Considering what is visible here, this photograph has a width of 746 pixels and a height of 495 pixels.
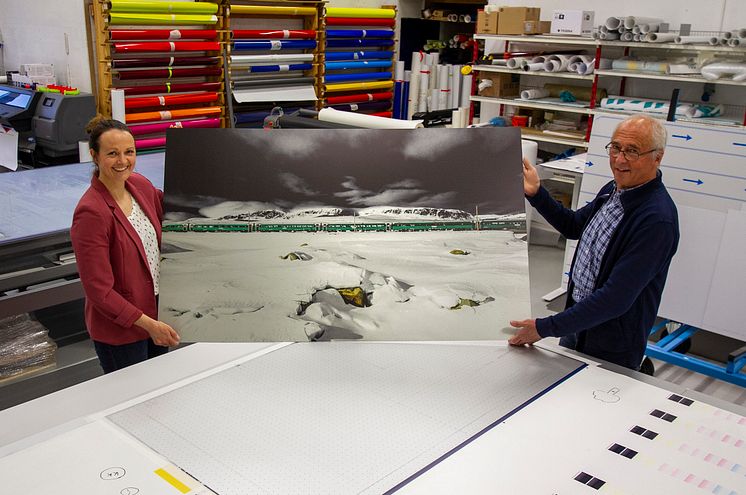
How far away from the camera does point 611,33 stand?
5543mm

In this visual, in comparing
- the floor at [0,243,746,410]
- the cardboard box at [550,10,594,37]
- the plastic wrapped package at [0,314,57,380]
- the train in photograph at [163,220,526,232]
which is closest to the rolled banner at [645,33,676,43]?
the cardboard box at [550,10,594,37]

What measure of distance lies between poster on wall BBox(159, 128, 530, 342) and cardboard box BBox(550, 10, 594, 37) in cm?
424

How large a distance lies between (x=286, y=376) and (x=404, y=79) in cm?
644

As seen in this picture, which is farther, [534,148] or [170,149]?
[534,148]

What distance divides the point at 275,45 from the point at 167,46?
127 centimetres

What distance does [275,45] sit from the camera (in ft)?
21.2

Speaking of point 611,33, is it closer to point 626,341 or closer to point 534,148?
point 534,148

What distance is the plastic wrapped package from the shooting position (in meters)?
3.37

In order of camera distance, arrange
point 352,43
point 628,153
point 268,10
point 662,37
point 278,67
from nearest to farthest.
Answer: point 628,153
point 662,37
point 268,10
point 278,67
point 352,43

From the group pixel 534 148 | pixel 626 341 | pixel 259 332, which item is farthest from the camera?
pixel 534 148

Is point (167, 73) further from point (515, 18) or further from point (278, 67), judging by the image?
point (515, 18)

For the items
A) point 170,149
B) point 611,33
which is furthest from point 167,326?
point 611,33

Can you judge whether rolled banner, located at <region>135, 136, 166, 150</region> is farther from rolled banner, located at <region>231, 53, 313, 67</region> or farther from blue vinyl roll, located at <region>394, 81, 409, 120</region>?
blue vinyl roll, located at <region>394, 81, 409, 120</region>

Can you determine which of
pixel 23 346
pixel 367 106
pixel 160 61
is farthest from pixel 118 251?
pixel 367 106
